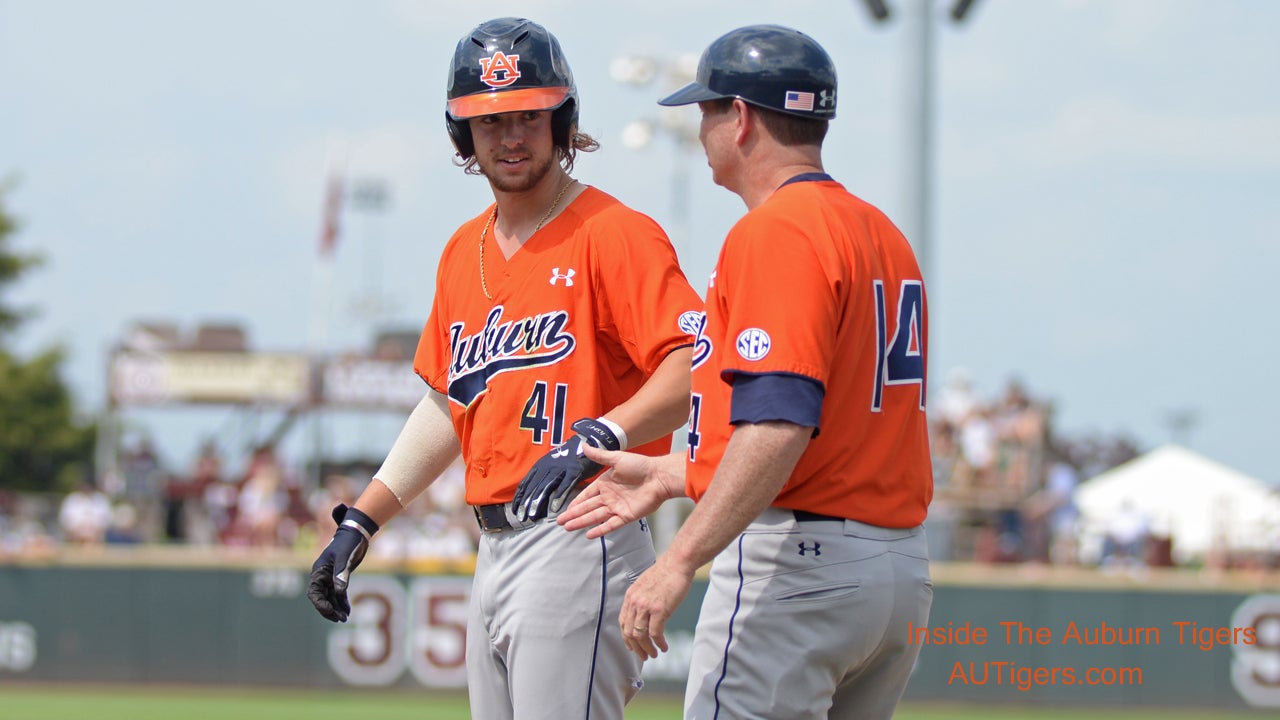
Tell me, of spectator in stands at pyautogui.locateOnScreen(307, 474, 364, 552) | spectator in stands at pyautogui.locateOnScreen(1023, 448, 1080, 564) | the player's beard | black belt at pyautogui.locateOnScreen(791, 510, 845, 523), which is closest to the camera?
black belt at pyautogui.locateOnScreen(791, 510, 845, 523)

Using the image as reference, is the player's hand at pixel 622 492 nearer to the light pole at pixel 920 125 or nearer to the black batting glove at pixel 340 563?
the black batting glove at pixel 340 563

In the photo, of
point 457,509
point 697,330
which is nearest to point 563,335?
point 697,330

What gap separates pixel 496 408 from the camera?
375 cm

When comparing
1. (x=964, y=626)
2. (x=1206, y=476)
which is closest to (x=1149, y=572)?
(x=964, y=626)

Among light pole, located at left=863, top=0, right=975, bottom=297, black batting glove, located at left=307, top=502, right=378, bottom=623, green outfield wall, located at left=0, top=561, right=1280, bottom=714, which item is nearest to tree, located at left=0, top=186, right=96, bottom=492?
green outfield wall, located at left=0, top=561, right=1280, bottom=714

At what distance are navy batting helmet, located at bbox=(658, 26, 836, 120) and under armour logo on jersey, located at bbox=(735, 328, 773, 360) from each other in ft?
1.72

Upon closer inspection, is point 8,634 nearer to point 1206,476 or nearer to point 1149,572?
point 1149,572

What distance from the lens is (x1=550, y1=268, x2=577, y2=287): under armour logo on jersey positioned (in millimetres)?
3775

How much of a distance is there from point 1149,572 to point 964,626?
92.8 inches

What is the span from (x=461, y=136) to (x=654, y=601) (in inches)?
59.4

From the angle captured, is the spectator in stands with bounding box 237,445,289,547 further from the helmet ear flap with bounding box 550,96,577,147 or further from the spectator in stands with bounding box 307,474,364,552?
the helmet ear flap with bounding box 550,96,577,147

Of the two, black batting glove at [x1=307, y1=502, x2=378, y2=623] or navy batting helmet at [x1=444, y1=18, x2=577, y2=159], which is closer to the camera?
navy batting helmet at [x1=444, y1=18, x2=577, y2=159]

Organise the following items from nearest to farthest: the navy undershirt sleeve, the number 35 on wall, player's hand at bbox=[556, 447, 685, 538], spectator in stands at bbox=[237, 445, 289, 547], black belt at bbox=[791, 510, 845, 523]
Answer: the navy undershirt sleeve, black belt at bbox=[791, 510, 845, 523], player's hand at bbox=[556, 447, 685, 538], the number 35 on wall, spectator in stands at bbox=[237, 445, 289, 547]

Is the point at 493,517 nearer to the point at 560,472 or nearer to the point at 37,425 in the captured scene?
the point at 560,472
